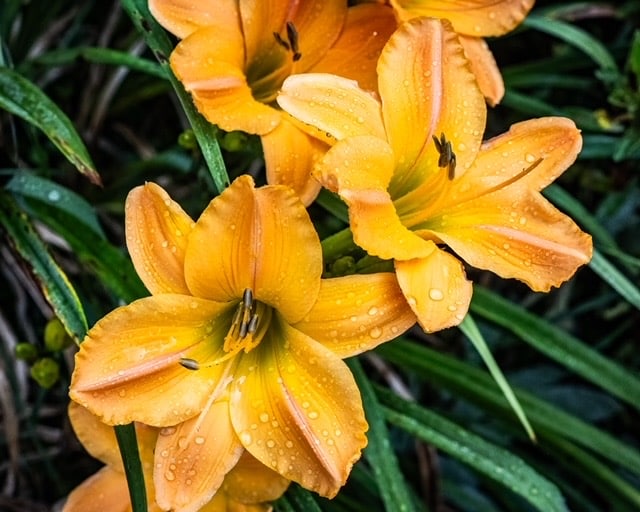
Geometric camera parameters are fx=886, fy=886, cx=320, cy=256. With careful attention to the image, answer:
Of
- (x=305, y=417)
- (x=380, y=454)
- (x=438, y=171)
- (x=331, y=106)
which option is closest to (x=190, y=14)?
(x=331, y=106)

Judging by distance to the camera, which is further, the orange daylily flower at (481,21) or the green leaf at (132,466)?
the orange daylily flower at (481,21)

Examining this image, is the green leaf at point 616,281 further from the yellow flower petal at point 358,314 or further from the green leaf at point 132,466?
the green leaf at point 132,466

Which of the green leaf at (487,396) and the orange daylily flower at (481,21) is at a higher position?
the orange daylily flower at (481,21)

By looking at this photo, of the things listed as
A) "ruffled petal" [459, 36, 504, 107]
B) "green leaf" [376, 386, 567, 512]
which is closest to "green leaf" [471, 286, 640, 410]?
"green leaf" [376, 386, 567, 512]

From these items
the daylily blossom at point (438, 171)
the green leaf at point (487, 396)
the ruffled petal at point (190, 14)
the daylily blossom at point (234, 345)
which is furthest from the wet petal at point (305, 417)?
the green leaf at point (487, 396)

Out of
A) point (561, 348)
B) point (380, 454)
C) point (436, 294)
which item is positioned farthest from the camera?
point (561, 348)

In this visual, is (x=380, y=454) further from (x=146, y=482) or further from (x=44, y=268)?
(x=44, y=268)
